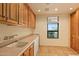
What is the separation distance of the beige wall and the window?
0.21 meters

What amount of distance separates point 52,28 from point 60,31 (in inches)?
21.4

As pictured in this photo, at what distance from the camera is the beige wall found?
7.96 meters

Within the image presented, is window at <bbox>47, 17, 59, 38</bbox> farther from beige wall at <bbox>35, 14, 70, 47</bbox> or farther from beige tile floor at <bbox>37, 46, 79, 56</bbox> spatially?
beige tile floor at <bbox>37, 46, 79, 56</bbox>

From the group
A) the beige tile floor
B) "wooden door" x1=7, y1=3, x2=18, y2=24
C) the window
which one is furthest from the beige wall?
"wooden door" x1=7, y1=3, x2=18, y2=24

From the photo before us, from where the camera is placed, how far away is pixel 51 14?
26.9 ft

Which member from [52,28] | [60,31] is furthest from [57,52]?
[52,28]

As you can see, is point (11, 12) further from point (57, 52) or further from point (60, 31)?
point (60, 31)

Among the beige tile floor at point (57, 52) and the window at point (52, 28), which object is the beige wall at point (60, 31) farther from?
the beige tile floor at point (57, 52)

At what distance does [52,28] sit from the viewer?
27.2ft

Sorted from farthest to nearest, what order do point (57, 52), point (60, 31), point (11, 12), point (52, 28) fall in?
point (52, 28)
point (60, 31)
point (57, 52)
point (11, 12)

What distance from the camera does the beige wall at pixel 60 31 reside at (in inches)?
314

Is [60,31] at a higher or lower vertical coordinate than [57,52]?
higher

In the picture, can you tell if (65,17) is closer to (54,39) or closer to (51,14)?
(51,14)

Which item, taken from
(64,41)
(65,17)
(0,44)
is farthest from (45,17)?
(0,44)
